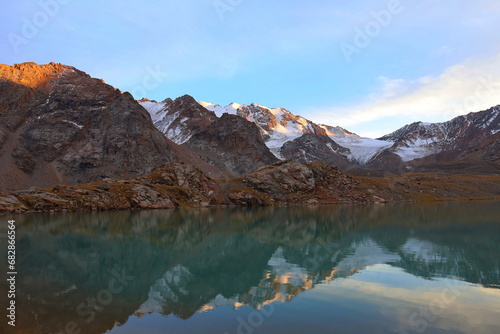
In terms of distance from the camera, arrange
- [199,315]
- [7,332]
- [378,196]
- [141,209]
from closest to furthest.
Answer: [7,332] < [199,315] < [141,209] < [378,196]

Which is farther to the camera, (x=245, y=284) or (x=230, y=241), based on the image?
(x=230, y=241)

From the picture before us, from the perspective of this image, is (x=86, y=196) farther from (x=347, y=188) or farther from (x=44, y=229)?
(x=347, y=188)

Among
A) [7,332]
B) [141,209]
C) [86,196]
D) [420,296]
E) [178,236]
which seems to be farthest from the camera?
[141,209]

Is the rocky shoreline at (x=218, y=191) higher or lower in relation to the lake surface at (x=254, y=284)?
higher

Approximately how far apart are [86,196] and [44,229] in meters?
46.7

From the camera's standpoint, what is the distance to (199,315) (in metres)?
20.0

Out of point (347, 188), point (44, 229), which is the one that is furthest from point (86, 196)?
point (347, 188)

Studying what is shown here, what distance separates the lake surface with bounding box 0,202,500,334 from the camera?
18625 millimetres

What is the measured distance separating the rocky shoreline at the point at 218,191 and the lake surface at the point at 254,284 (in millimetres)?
46741

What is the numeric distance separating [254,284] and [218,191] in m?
116

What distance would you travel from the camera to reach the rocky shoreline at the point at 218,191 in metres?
96.8

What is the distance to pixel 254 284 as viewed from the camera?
27.3 m

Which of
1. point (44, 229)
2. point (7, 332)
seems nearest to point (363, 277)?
point (7, 332)

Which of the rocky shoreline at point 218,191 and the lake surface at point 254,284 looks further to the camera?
the rocky shoreline at point 218,191
